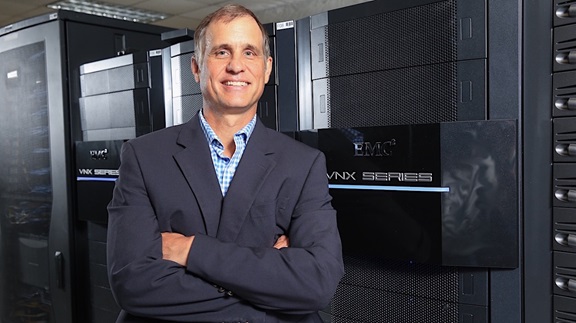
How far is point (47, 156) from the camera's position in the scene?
190 centimetres

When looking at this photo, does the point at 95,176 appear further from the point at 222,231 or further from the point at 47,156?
the point at 222,231

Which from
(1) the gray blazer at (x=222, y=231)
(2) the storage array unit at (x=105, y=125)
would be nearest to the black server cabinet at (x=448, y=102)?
(1) the gray blazer at (x=222, y=231)

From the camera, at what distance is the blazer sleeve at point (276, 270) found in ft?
2.64

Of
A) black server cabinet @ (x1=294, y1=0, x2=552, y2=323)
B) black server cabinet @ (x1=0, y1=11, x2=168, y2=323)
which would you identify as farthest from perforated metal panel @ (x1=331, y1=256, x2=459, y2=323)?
black server cabinet @ (x1=0, y1=11, x2=168, y2=323)

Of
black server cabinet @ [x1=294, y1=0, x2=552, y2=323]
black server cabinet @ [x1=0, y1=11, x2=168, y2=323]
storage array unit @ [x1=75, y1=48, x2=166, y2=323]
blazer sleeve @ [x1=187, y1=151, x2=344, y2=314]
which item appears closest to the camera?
blazer sleeve @ [x1=187, y1=151, x2=344, y2=314]

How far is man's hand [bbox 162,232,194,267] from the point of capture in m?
0.83

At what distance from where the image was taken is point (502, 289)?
935 mm

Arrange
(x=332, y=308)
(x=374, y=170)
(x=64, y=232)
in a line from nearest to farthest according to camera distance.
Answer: (x=374, y=170), (x=332, y=308), (x=64, y=232)

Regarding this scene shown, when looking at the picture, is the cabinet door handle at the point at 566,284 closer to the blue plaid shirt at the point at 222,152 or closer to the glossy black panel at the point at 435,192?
the glossy black panel at the point at 435,192

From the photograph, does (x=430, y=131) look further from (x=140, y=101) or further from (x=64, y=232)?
(x=64, y=232)

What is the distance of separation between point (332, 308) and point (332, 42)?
1.93 ft

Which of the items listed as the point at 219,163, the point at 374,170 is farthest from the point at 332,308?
the point at 219,163

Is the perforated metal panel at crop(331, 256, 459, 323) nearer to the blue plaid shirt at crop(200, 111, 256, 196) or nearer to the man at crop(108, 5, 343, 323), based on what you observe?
the man at crop(108, 5, 343, 323)

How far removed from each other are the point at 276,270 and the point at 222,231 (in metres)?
0.12
